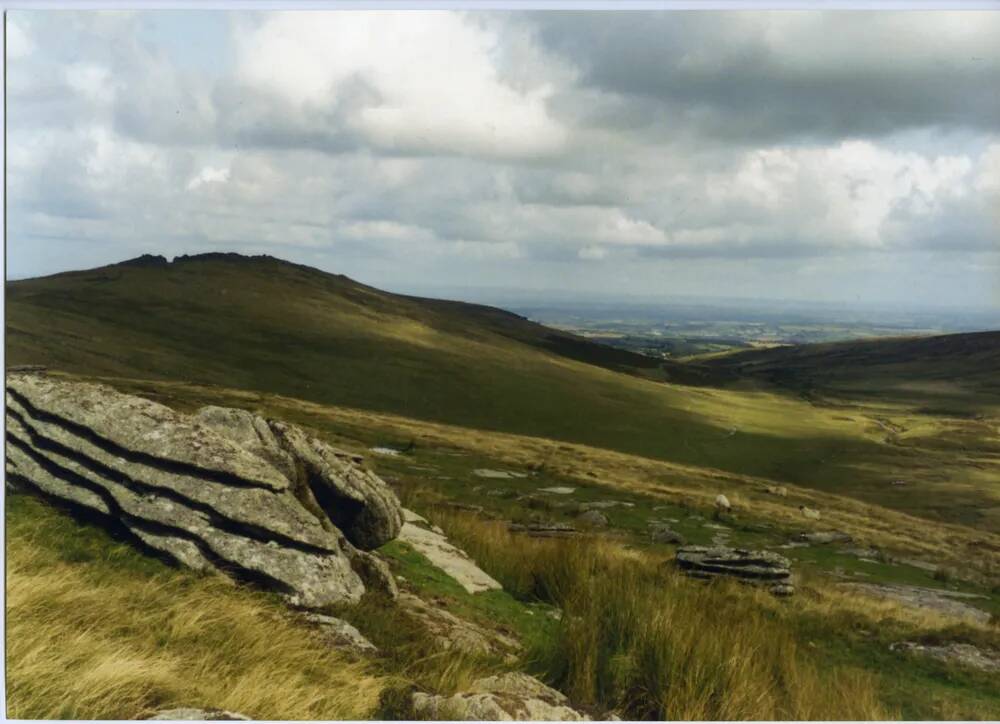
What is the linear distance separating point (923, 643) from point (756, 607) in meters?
2.45

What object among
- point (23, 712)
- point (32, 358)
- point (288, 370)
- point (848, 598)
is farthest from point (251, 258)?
point (848, 598)

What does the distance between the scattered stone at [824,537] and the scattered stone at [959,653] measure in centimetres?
555

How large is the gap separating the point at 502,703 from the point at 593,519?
860 centimetres

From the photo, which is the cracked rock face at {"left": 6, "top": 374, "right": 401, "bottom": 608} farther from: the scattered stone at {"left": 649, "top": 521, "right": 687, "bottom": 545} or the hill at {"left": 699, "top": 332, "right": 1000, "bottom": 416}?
the hill at {"left": 699, "top": 332, "right": 1000, "bottom": 416}

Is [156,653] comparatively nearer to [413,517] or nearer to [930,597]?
[413,517]

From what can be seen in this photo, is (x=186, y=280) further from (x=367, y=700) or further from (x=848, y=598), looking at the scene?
(x=848, y=598)

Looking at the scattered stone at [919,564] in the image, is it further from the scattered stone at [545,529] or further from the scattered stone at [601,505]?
the scattered stone at [545,529]

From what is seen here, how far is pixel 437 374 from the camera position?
18.9 m

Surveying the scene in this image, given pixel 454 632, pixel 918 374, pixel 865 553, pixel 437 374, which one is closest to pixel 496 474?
pixel 437 374

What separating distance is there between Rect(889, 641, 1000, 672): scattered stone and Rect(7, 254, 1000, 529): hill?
7.32 metres

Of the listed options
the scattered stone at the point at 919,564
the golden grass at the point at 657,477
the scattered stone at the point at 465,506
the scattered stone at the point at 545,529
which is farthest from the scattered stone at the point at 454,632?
the scattered stone at the point at 919,564

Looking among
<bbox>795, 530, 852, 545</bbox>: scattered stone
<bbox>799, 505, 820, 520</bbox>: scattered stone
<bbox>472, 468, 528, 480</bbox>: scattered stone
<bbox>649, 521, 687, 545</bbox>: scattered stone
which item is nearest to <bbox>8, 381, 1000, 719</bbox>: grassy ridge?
<bbox>649, 521, 687, 545</bbox>: scattered stone

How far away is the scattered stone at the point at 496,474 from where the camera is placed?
15.9 meters

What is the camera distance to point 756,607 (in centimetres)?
1027
